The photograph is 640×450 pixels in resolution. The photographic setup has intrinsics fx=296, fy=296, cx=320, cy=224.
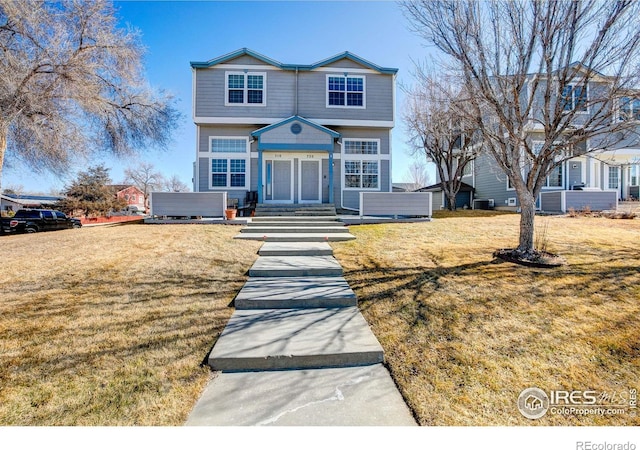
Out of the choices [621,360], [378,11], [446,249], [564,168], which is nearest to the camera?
[621,360]

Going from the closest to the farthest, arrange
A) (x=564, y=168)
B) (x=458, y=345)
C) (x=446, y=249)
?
(x=458, y=345), (x=446, y=249), (x=564, y=168)

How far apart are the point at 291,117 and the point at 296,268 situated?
9523 mm

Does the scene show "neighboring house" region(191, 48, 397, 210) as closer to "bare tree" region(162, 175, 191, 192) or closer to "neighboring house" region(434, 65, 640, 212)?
"neighboring house" region(434, 65, 640, 212)

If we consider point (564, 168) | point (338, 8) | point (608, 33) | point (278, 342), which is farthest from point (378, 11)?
point (564, 168)

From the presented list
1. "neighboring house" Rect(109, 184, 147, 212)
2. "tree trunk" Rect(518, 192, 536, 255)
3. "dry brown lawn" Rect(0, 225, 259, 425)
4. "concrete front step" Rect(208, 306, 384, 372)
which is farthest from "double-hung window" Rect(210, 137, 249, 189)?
"neighboring house" Rect(109, 184, 147, 212)

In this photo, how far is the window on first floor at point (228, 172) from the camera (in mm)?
13812

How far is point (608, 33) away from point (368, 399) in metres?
6.92

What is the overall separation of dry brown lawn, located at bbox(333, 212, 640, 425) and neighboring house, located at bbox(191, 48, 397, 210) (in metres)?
8.08

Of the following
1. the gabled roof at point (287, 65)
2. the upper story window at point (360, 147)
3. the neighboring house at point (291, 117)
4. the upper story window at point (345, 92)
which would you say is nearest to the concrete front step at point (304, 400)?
the neighboring house at point (291, 117)

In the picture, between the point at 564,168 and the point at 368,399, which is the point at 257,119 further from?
the point at 564,168

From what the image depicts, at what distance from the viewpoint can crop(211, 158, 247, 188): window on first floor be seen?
1381 cm

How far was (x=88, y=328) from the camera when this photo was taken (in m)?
3.45

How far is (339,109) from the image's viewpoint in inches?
563

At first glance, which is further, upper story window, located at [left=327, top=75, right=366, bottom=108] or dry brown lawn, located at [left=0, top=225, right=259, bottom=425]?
upper story window, located at [left=327, top=75, right=366, bottom=108]
